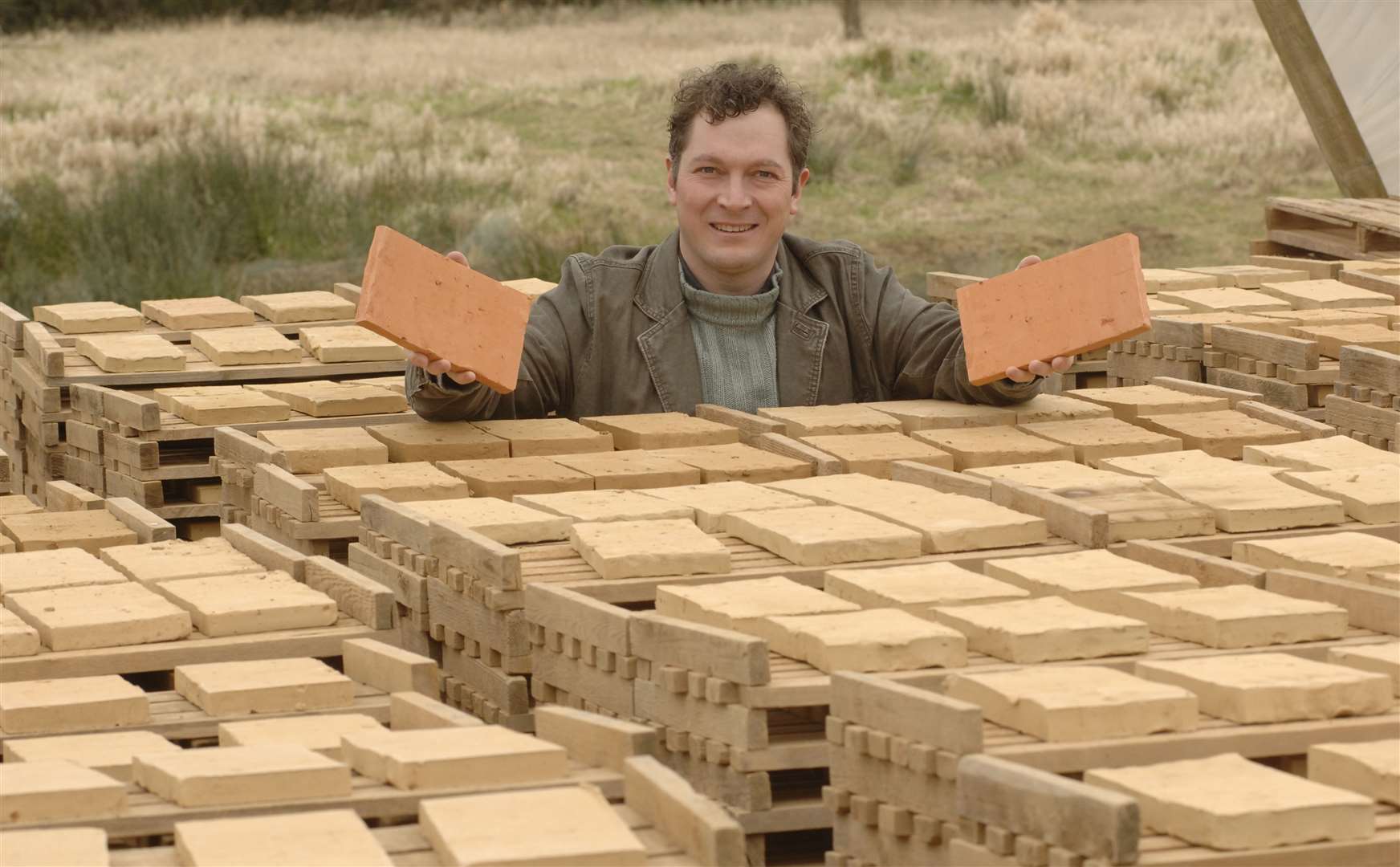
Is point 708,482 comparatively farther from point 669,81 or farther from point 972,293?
point 669,81

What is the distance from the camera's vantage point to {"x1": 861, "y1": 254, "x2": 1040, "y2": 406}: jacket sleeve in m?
7.46

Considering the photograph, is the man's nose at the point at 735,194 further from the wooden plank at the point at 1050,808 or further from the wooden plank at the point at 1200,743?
the wooden plank at the point at 1050,808

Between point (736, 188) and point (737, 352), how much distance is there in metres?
0.66

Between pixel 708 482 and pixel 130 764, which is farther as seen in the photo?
pixel 708 482

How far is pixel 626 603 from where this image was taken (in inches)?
205

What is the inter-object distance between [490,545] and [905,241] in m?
18.9

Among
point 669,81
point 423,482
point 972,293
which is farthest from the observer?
point 669,81

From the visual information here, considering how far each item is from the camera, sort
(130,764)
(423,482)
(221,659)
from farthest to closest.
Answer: (423,482), (221,659), (130,764)

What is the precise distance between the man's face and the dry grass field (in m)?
11.9

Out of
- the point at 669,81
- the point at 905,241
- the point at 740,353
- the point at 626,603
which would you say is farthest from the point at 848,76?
the point at 626,603

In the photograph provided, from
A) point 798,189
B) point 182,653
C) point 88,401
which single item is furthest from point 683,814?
point 88,401

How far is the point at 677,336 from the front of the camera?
7703mm

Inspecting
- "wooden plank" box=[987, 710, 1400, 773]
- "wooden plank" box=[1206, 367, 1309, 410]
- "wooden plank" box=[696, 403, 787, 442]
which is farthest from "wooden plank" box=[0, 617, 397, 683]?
"wooden plank" box=[1206, 367, 1309, 410]

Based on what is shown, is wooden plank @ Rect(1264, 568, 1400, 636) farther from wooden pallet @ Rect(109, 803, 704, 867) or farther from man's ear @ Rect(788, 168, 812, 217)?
man's ear @ Rect(788, 168, 812, 217)
